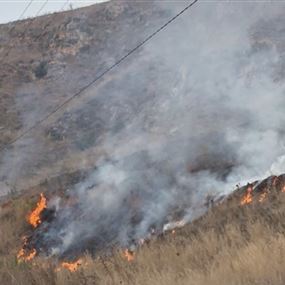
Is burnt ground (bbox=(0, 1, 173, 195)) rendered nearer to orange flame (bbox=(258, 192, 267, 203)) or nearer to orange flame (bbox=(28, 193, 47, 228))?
orange flame (bbox=(28, 193, 47, 228))

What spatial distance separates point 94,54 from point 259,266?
37313mm

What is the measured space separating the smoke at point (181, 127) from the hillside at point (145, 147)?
8 cm

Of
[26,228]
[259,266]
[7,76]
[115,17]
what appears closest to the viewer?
[259,266]

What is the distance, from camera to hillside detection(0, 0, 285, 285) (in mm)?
8648

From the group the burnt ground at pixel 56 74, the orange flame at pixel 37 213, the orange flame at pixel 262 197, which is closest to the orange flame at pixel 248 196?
the orange flame at pixel 262 197

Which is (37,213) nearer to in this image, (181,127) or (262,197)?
(262,197)

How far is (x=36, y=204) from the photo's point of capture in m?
20.0

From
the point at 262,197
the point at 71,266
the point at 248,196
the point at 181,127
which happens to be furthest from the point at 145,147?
the point at 71,266

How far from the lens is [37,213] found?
1941 cm

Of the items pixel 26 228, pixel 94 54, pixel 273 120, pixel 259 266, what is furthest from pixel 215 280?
pixel 94 54

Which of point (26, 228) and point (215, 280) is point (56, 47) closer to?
point (26, 228)

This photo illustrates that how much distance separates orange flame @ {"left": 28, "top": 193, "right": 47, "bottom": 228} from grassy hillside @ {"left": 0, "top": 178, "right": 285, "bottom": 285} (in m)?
8.35

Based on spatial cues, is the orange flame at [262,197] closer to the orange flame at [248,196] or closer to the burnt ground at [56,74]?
the orange flame at [248,196]

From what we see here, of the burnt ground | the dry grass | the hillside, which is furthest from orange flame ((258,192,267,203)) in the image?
the burnt ground
